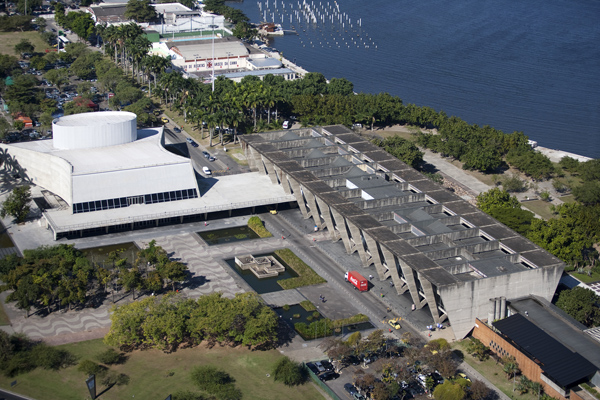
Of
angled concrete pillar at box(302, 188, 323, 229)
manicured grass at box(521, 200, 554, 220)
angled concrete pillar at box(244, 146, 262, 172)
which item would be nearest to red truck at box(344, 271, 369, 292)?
angled concrete pillar at box(302, 188, 323, 229)

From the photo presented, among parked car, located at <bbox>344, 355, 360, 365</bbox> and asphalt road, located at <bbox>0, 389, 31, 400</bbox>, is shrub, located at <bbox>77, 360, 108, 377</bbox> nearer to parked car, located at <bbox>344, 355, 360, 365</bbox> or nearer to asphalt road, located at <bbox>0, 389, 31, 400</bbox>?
asphalt road, located at <bbox>0, 389, 31, 400</bbox>

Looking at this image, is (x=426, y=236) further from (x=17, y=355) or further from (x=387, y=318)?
(x=17, y=355)

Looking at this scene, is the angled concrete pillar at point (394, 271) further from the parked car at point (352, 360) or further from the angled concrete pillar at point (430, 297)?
the parked car at point (352, 360)

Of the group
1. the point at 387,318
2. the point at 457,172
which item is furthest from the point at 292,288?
the point at 457,172

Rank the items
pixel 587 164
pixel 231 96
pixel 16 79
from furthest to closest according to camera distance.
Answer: pixel 16 79
pixel 231 96
pixel 587 164

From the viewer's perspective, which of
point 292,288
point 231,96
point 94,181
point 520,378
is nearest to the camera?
point 520,378

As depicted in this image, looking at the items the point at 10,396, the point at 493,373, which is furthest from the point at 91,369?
the point at 493,373
